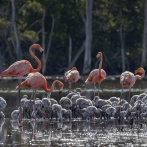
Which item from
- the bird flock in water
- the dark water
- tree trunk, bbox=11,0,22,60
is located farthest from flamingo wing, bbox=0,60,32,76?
tree trunk, bbox=11,0,22,60

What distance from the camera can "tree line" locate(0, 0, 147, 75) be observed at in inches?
1342

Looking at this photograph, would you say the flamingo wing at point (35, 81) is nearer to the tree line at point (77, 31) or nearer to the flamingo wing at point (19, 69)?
the flamingo wing at point (19, 69)

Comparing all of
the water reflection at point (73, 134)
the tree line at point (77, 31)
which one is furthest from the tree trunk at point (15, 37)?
the water reflection at point (73, 134)

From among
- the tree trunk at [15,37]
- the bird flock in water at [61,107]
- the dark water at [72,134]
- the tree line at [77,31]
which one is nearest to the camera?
the dark water at [72,134]

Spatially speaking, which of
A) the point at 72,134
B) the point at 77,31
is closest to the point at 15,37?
the point at 77,31

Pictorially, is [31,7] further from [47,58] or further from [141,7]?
[141,7]

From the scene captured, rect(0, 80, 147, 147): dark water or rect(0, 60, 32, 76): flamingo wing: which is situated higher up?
rect(0, 60, 32, 76): flamingo wing

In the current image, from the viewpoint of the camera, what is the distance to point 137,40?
36875 millimetres

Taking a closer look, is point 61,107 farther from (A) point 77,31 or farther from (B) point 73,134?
(A) point 77,31

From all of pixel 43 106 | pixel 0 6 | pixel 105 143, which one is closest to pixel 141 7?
pixel 0 6

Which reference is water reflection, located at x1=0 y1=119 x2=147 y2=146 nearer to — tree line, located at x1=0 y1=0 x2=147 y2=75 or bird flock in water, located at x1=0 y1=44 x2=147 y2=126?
bird flock in water, located at x1=0 y1=44 x2=147 y2=126

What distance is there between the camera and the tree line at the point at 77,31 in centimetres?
3409

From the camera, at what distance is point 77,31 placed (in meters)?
36.8

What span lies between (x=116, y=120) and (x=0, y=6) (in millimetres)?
25868
